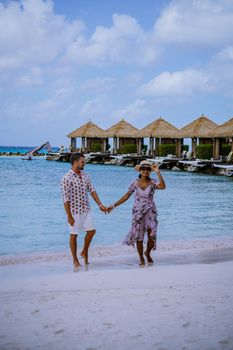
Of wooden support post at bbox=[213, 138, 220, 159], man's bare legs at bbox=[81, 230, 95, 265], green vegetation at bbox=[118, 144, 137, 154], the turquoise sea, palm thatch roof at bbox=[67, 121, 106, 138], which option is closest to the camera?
man's bare legs at bbox=[81, 230, 95, 265]

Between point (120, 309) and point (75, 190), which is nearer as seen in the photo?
point (120, 309)

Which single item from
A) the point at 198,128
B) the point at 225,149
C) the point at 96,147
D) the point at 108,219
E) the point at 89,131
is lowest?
the point at 108,219

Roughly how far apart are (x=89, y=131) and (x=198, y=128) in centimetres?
1367

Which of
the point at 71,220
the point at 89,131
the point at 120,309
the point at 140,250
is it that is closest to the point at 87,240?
the point at 71,220

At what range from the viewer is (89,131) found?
153 feet

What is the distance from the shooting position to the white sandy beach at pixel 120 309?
3.12 m

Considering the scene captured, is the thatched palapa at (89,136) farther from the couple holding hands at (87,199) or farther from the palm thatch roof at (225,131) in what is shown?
the couple holding hands at (87,199)

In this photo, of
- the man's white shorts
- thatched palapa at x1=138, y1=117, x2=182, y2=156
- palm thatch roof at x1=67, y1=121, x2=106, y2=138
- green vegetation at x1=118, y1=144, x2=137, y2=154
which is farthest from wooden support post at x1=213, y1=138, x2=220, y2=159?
the man's white shorts

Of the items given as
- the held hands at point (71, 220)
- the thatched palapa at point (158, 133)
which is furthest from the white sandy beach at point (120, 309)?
the thatched palapa at point (158, 133)

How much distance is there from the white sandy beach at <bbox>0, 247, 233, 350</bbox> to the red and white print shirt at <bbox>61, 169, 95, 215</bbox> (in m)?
0.69

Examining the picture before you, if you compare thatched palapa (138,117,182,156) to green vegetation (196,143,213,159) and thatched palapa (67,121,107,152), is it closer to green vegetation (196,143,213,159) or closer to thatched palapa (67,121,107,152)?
green vegetation (196,143,213,159)

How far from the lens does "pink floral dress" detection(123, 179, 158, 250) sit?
556 centimetres

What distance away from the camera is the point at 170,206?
14508 mm

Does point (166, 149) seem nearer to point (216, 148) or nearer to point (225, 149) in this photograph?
point (225, 149)
